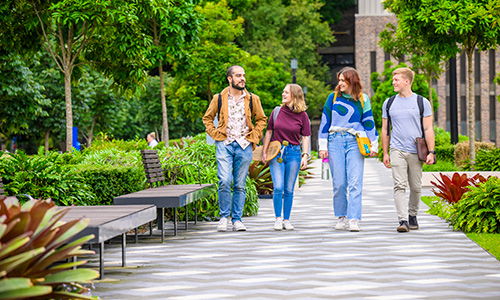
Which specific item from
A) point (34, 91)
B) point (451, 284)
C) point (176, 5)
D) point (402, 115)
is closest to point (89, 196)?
point (402, 115)

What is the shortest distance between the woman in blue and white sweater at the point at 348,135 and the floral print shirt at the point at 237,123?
0.97 metres

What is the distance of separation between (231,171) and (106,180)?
1.56 metres

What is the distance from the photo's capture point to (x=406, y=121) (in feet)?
28.3

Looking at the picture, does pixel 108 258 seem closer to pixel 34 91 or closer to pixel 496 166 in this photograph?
pixel 496 166

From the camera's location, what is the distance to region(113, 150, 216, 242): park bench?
7.60m

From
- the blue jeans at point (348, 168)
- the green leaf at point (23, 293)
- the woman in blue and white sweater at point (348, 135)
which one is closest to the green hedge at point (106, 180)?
the woman in blue and white sweater at point (348, 135)

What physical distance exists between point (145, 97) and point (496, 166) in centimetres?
4237

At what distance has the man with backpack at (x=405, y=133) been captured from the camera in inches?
339

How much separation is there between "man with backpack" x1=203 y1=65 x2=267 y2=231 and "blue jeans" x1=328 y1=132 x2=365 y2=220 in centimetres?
97

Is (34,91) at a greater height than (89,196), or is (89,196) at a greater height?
(34,91)

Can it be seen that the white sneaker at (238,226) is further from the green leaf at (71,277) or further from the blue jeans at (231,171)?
the green leaf at (71,277)

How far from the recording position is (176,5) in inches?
685

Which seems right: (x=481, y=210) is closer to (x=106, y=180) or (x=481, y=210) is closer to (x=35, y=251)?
(x=106, y=180)

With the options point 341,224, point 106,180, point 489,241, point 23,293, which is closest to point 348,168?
point 341,224
